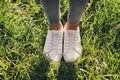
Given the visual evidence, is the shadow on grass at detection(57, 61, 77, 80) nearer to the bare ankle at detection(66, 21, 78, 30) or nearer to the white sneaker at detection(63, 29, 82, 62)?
the white sneaker at detection(63, 29, 82, 62)

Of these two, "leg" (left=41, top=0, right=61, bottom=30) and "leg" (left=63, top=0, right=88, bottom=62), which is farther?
"leg" (left=63, top=0, right=88, bottom=62)

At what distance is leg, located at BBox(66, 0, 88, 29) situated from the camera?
1.86 meters

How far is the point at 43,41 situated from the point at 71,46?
0.23m

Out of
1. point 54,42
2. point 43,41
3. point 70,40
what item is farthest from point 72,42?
point 43,41

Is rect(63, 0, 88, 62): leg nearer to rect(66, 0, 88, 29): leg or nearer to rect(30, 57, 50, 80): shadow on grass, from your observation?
rect(66, 0, 88, 29): leg

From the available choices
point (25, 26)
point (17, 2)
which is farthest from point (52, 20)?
point (17, 2)

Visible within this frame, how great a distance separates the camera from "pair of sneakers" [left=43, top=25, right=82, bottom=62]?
2170mm

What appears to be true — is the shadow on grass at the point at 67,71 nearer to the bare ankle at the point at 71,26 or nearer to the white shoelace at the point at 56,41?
the white shoelace at the point at 56,41

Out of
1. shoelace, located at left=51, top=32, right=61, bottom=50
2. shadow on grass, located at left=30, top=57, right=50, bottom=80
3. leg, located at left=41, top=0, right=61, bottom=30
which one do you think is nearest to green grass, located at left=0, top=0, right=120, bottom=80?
shadow on grass, located at left=30, top=57, right=50, bottom=80

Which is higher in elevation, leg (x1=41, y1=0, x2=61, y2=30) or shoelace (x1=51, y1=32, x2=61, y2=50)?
leg (x1=41, y1=0, x2=61, y2=30)

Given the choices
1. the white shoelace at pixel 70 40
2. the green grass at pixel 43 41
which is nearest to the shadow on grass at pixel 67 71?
the green grass at pixel 43 41

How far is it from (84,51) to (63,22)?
305 mm

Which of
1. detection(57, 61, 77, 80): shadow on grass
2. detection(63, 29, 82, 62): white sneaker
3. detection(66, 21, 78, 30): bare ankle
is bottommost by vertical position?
detection(57, 61, 77, 80): shadow on grass

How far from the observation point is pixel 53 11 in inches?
77.9
